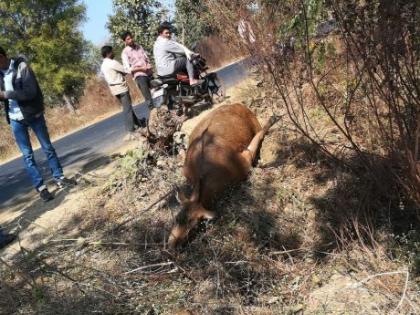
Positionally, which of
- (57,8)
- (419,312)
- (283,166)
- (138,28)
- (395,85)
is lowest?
(419,312)

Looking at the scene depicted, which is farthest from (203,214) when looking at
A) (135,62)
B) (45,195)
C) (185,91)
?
(135,62)

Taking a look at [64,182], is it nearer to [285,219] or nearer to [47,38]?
[285,219]

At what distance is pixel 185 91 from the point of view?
9.30 m

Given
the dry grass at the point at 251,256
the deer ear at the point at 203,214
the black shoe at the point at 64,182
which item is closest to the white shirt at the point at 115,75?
the black shoe at the point at 64,182

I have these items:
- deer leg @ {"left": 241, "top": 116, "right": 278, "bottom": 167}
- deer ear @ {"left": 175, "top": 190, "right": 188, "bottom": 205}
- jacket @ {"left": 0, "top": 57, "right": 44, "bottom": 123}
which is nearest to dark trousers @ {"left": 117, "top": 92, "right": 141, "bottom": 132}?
jacket @ {"left": 0, "top": 57, "right": 44, "bottom": 123}

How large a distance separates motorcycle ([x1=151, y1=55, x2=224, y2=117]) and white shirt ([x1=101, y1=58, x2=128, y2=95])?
0.56m

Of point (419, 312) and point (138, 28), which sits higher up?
point (138, 28)

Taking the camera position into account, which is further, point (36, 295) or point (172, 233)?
point (172, 233)

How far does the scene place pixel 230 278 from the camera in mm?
4516

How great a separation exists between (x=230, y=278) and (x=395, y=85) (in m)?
2.17

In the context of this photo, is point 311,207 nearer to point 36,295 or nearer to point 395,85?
point 395,85

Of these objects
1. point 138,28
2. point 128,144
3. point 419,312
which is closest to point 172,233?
point 419,312

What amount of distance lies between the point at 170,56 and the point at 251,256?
17.0ft

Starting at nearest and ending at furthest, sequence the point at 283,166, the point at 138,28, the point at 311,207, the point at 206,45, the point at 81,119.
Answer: the point at 311,207 → the point at 283,166 → the point at 81,119 → the point at 138,28 → the point at 206,45
